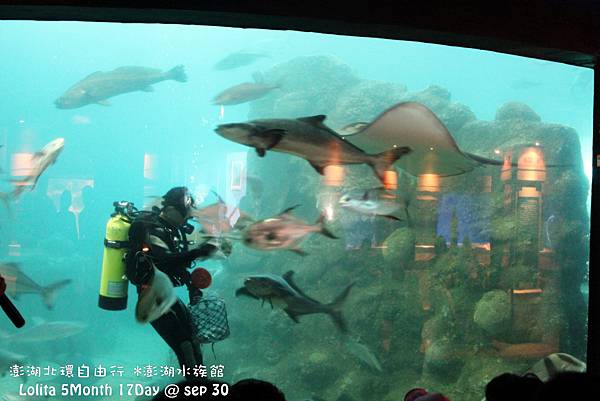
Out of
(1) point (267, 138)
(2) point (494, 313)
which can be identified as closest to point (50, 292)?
(1) point (267, 138)

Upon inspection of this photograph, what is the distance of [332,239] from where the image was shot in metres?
8.54

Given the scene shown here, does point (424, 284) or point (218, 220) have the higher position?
point (218, 220)

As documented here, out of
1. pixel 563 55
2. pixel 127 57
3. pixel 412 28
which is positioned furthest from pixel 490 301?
pixel 127 57

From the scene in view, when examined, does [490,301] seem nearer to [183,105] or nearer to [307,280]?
[307,280]

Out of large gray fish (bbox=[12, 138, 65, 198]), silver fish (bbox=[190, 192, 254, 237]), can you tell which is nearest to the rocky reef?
silver fish (bbox=[190, 192, 254, 237])

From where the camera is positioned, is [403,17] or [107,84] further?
[107,84]

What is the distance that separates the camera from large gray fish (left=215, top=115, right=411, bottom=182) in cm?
287

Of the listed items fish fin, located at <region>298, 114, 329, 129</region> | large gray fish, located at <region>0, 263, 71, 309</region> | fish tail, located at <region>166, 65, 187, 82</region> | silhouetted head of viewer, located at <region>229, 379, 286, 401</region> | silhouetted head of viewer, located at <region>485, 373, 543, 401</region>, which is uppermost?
fish tail, located at <region>166, 65, 187, 82</region>

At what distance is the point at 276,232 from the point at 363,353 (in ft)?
12.1

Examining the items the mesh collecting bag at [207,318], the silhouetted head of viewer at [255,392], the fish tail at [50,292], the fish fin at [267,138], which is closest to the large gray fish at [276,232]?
the mesh collecting bag at [207,318]

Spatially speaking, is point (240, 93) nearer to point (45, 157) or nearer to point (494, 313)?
point (45, 157)

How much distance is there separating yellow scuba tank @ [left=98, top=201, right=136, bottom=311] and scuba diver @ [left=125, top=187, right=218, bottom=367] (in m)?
0.10

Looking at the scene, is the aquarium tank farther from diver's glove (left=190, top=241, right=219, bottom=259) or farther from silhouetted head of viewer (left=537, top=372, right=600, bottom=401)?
silhouetted head of viewer (left=537, top=372, right=600, bottom=401)

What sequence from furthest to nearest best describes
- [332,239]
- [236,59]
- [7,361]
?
[236,59] < [332,239] < [7,361]
